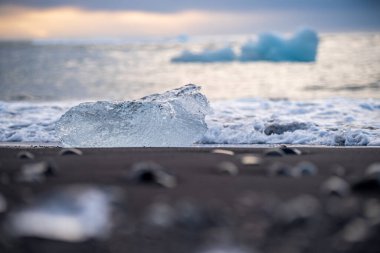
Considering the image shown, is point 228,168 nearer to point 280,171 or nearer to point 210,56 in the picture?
point 280,171

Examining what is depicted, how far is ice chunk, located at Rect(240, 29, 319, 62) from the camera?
28.5 metres

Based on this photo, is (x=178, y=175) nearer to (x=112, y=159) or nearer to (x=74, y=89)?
(x=112, y=159)

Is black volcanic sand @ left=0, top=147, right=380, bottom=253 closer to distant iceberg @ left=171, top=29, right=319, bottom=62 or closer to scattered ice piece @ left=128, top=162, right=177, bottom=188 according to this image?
scattered ice piece @ left=128, top=162, right=177, bottom=188

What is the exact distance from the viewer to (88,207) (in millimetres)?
2623

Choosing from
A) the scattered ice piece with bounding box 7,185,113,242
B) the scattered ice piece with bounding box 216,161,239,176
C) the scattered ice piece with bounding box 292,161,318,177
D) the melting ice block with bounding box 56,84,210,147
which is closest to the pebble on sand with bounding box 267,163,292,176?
the scattered ice piece with bounding box 292,161,318,177

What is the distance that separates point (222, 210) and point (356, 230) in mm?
651

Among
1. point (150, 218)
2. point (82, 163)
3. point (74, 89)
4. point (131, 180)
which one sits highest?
point (74, 89)

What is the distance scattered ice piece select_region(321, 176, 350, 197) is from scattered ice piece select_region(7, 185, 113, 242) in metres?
1.23

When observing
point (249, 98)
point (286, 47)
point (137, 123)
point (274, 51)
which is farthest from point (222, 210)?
point (274, 51)

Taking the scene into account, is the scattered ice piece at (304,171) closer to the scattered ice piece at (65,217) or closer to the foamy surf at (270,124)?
the scattered ice piece at (65,217)

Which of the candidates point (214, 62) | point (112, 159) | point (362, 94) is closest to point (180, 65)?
point (214, 62)

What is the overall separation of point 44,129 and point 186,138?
2.90 m

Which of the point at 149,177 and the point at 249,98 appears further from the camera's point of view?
the point at 249,98

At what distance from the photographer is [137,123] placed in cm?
653
